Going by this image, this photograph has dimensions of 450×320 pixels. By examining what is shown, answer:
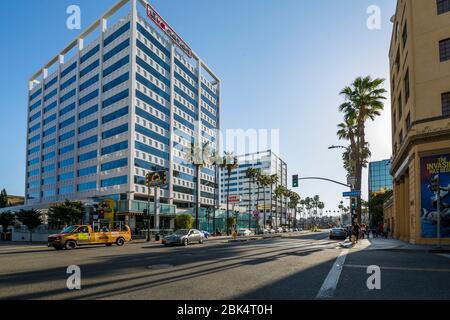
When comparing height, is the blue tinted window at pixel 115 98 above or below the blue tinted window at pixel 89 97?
below

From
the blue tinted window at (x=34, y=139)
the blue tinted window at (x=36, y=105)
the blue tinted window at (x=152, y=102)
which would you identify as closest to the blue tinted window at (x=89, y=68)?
the blue tinted window at (x=152, y=102)

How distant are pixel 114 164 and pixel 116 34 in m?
24.8

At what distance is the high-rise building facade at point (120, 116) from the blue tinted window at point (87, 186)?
0.17 metres

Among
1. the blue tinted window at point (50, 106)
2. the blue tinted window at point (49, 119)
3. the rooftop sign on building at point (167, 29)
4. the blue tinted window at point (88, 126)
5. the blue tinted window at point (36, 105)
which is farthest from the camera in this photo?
the blue tinted window at point (36, 105)

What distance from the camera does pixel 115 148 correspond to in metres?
63.9

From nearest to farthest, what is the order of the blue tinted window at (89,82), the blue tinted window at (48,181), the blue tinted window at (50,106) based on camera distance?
1. the blue tinted window at (89,82)
2. the blue tinted window at (48,181)
3. the blue tinted window at (50,106)

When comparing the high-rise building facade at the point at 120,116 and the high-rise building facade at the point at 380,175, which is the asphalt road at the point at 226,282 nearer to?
the high-rise building facade at the point at 120,116

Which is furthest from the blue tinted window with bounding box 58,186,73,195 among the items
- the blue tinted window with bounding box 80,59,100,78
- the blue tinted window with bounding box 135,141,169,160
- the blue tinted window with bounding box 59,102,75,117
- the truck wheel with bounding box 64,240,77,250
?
the truck wheel with bounding box 64,240,77,250

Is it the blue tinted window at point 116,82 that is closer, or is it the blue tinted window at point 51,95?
the blue tinted window at point 116,82

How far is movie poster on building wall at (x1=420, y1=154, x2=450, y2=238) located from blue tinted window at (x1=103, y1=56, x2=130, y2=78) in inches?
2101

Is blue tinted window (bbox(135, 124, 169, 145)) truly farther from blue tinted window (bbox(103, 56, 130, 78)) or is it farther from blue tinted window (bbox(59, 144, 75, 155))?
blue tinted window (bbox(59, 144, 75, 155))

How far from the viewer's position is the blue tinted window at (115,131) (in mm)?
62453

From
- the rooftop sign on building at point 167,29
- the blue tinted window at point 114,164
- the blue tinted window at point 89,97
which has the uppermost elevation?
the rooftop sign on building at point 167,29
